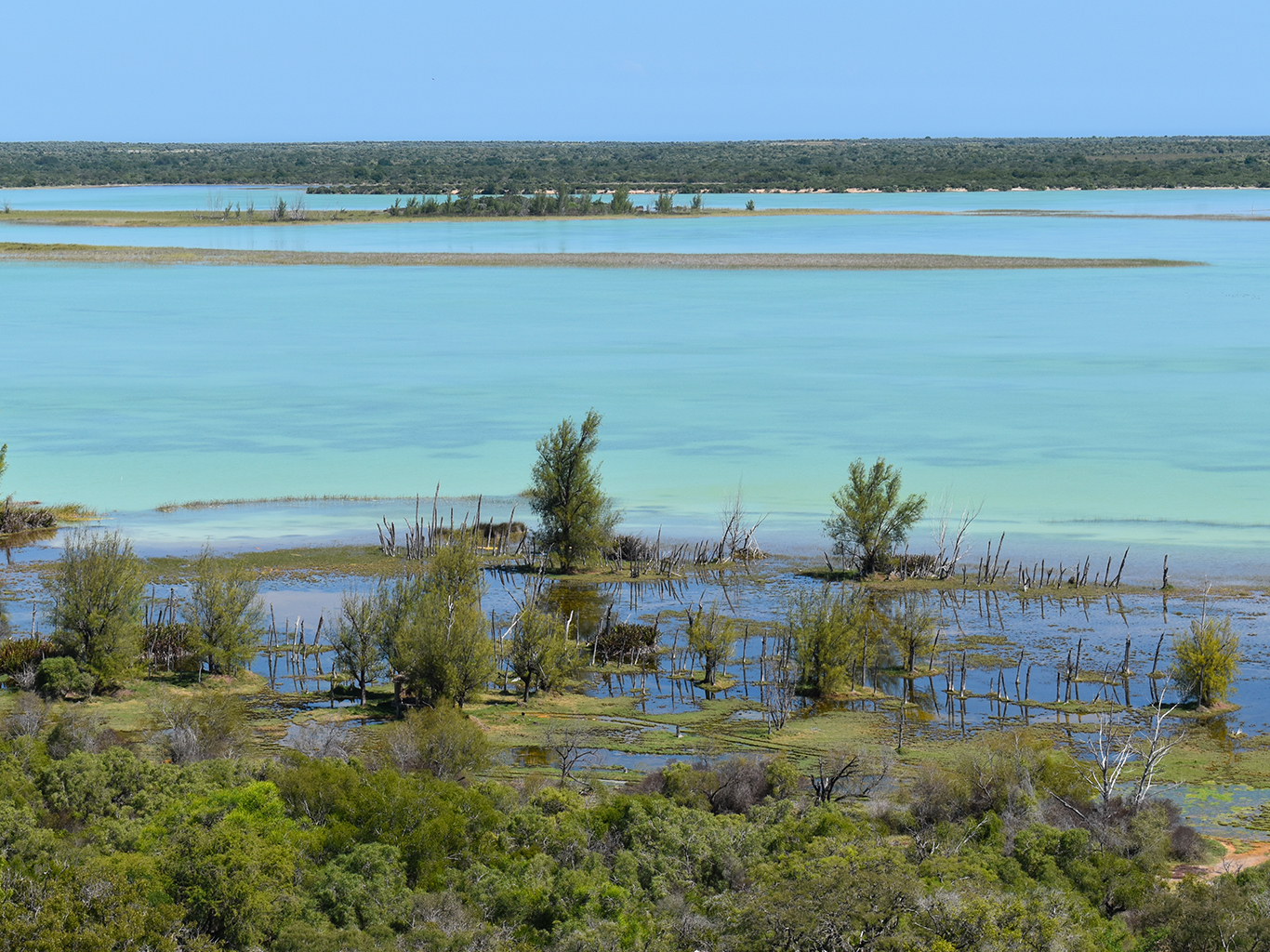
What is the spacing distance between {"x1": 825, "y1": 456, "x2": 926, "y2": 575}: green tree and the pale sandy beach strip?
4710 centimetres

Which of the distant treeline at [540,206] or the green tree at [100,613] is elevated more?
Result: the distant treeline at [540,206]

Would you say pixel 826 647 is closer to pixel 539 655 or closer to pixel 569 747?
pixel 539 655

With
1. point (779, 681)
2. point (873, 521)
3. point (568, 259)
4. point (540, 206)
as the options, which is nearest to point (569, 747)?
point (779, 681)

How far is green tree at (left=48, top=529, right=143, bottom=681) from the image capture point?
70.2 ft

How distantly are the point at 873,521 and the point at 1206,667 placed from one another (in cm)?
Result: 805

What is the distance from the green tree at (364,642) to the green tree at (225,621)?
4.89ft

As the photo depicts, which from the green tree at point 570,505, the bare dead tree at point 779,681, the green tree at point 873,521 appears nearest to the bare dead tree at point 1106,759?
the bare dead tree at point 779,681

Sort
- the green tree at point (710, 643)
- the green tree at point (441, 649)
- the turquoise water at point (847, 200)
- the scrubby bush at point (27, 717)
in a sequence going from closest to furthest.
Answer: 1. the scrubby bush at point (27, 717)
2. the green tree at point (441, 649)
3. the green tree at point (710, 643)
4. the turquoise water at point (847, 200)

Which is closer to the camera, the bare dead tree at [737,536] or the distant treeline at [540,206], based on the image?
the bare dead tree at [737,536]

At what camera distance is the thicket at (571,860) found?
40.4 feet

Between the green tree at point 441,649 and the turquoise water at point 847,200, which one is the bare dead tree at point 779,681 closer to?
the green tree at point 441,649

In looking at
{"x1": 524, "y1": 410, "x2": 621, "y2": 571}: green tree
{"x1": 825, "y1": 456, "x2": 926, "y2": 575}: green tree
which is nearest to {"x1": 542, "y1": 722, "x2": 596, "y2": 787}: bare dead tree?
{"x1": 524, "y1": 410, "x2": 621, "y2": 571}: green tree

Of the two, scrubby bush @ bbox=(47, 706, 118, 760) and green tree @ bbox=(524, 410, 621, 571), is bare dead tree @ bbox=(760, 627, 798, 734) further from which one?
scrubby bush @ bbox=(47, 706, 118, 760)

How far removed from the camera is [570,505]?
28703mm
